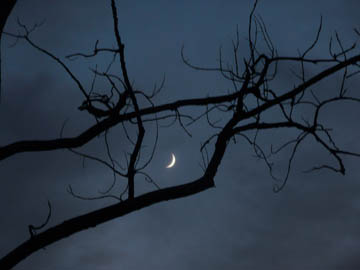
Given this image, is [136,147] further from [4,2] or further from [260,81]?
[4,2]

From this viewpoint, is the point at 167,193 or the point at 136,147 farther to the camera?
the point at 136,147

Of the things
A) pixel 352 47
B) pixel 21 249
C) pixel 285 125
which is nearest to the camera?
pixel 21 249

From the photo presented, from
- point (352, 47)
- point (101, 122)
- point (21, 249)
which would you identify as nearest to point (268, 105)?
point (352, 47)

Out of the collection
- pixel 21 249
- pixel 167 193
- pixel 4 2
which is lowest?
pixel 21 249

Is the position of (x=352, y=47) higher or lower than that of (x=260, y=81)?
lower

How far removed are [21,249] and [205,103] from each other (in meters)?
2.01

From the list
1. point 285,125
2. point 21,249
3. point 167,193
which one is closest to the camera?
point 21,249

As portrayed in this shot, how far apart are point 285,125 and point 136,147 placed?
1.38 meters

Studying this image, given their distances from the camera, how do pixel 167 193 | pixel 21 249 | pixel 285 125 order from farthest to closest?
pixel 285 125
pixel 167 193
pixel 21 249

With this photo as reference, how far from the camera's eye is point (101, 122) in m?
3.62

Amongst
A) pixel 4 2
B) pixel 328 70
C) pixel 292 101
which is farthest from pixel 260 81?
pixel 4 2

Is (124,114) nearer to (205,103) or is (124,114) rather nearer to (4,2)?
(205,103)

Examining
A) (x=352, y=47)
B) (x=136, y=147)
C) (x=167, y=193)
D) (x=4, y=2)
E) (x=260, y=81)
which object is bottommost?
(x=167, y=193)

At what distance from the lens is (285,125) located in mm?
3701
